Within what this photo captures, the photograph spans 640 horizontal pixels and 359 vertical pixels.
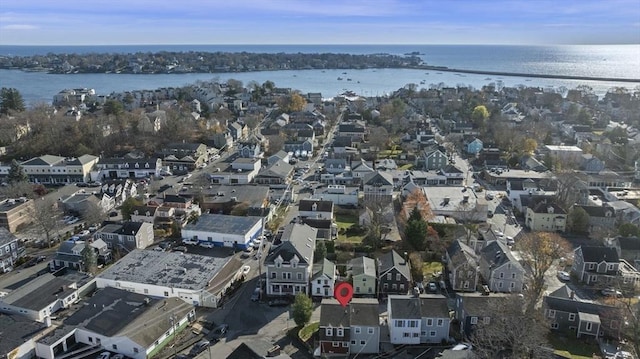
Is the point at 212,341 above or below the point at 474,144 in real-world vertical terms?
below

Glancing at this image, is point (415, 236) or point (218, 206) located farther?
point (218, 206)

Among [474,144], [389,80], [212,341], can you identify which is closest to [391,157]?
[474,144]

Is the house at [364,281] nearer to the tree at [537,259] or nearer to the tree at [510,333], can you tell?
the tree at [510,333]

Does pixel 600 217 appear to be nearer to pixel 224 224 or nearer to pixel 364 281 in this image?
pixel 364 281

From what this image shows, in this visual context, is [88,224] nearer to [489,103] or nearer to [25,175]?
[25,175]

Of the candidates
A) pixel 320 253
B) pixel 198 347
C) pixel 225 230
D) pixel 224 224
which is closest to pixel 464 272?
pixel 320 253

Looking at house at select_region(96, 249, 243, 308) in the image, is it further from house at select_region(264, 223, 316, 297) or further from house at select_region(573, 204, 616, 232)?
house at select_region(573, 204, 616, 232)

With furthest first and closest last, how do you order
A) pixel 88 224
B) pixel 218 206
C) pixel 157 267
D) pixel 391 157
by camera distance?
pixel 391 157 → pixel 218 206 → pixel 88 224 → pixel 157 267
